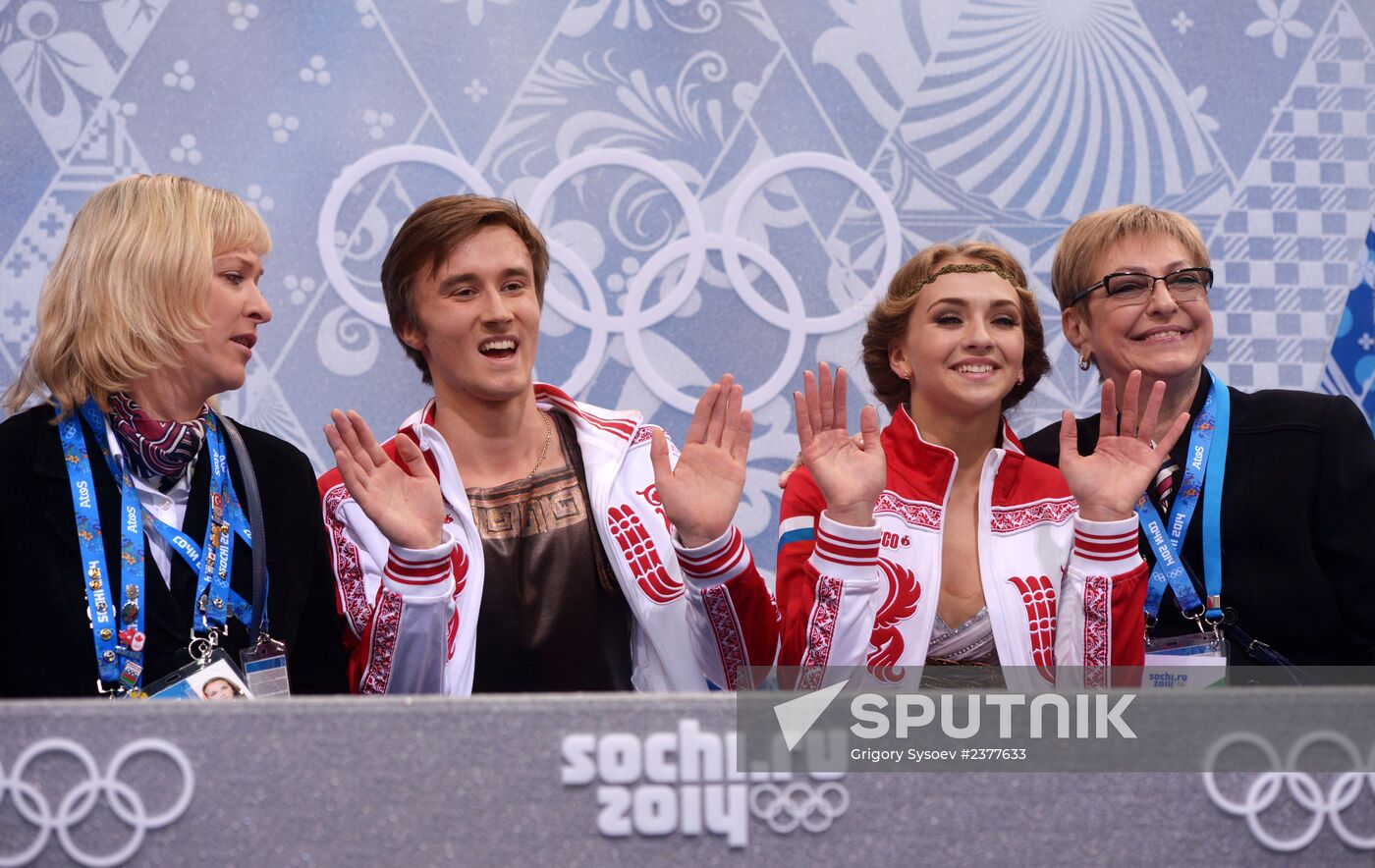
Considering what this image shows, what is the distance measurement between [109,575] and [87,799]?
33.4 inches

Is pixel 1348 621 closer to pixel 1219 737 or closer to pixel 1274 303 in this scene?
pixel 1219 737

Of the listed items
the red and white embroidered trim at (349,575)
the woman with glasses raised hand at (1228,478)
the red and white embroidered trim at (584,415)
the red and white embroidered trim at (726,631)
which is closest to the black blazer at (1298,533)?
the woman with glasses raised hand at (1228,478)

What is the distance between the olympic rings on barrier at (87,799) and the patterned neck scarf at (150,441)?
913 mm

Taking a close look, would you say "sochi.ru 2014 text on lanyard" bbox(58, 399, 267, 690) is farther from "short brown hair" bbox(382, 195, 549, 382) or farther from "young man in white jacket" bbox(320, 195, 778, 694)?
"short brown hair" bbox(382, 195, 549, 382)

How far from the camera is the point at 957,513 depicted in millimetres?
2264

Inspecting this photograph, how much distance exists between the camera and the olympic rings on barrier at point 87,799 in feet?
3.54

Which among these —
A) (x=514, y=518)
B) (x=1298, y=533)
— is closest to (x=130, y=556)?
(x=514, y=518)

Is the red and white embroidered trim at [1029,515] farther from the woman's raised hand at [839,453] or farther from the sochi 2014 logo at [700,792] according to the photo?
the sochi 2014 logo at [700,792]

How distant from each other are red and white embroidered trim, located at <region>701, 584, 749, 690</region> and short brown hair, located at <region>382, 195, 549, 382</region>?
0.72 meters

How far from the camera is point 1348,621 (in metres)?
2.15

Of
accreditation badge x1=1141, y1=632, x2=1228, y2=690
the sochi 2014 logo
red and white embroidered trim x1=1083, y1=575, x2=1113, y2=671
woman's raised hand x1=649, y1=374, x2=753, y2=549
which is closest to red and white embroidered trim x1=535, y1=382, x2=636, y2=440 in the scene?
woman's raised hand x1=649, y1=374, x2=753, y2=549

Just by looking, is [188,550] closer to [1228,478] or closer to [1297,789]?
[1297,789]

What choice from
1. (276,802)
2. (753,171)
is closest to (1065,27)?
(753,171)

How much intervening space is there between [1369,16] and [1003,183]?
112 centimetres
